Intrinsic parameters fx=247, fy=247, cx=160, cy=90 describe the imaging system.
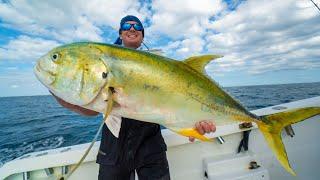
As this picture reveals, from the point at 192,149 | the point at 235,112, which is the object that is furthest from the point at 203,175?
the point at 235,112

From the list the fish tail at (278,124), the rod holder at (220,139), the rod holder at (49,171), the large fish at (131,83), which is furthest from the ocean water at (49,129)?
the rod holder at (49,171)

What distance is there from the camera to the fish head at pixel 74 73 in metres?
1.73

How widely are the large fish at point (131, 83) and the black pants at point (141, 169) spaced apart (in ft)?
2.75

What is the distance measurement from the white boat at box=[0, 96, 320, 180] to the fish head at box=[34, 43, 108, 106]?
5.56 ft

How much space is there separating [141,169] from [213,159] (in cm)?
149

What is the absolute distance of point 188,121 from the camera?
196 centimetres

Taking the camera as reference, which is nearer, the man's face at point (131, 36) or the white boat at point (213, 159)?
the man's face at point (131, 36)

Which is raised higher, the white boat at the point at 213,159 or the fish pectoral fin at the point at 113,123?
the fish pectoral fin at the point at 113,123

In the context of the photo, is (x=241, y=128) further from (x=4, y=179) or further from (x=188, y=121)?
(x=4, y=179)

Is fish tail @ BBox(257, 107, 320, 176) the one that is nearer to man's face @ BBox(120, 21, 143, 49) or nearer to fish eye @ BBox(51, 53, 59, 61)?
man's face @ BBox(120, 21, 143, 49)

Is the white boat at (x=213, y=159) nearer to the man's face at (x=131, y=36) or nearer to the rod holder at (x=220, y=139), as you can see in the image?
the rod holder at (x=220, y=139)

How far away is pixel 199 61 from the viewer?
205cm

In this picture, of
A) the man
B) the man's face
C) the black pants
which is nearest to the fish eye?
the man

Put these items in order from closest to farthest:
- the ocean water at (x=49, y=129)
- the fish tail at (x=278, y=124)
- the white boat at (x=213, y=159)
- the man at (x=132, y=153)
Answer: the fish tail at (x=278, y=124) → the man at (x=132, y=153) → the white boat at (x=213, y=159) → the ocean water at (x=49, y=129)
